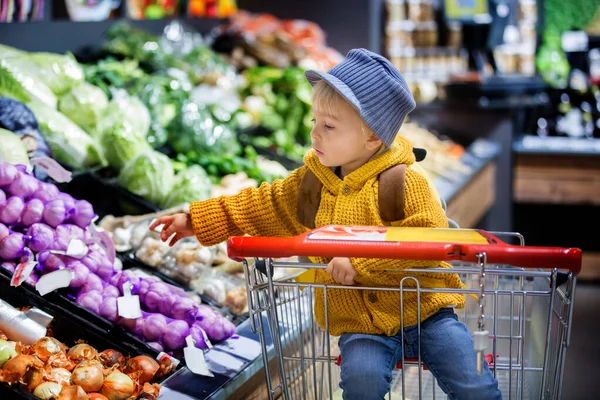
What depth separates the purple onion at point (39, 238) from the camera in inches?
95.1

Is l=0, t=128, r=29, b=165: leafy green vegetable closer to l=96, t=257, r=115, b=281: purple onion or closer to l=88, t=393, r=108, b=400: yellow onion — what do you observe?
l=96, t=257, r=115, b=281: purple onion

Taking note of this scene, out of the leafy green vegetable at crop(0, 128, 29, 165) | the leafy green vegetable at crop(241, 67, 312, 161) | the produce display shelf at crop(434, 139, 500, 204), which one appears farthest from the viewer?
the produce display shelf at crop(434, 139, 500, 204)

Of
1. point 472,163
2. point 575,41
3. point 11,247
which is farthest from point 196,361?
point 575,41

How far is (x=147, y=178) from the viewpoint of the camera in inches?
132

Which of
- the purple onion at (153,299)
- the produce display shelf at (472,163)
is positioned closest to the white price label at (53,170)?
the purple onion at (153,299)

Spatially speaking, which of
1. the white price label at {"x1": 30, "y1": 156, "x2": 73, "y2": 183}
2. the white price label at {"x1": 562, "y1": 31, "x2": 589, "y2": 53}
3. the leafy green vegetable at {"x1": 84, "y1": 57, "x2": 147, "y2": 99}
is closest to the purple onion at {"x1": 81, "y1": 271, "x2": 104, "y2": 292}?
the white price label at {"x1": 30, "y1": 156, "x2": 73, "y2": 183}

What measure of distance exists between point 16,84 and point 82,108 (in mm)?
320

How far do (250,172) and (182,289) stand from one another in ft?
4.67

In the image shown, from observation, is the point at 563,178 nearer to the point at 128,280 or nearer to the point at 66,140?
the point at 66,140

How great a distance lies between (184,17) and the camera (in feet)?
21.0

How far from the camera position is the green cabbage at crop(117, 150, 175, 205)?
3352mm

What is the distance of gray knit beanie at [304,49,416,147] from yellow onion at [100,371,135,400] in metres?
0.92

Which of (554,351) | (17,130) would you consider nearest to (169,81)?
(17,130)

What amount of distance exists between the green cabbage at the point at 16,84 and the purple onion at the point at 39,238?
4.19 ft
